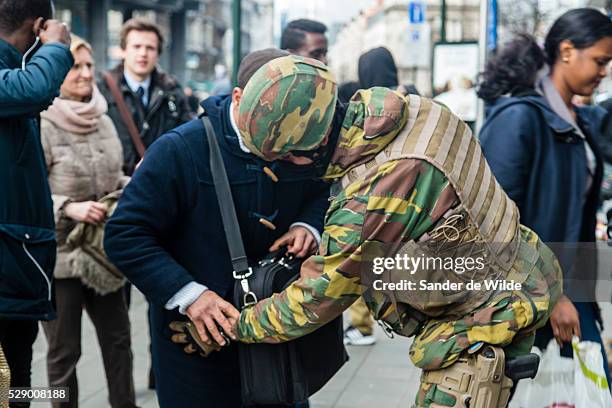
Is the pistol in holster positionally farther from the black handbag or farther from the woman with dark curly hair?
the woman with dark curly hair

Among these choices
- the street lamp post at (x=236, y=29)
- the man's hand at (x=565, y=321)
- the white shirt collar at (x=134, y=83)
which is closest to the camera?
the man's hand at (x=565, y=321)

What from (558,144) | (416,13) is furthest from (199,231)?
(416,13)

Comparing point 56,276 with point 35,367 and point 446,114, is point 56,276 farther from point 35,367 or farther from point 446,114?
point 446,114

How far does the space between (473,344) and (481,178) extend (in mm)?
436

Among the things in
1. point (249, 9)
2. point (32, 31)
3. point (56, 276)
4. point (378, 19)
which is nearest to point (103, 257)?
point (56, 276)

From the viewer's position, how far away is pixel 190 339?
9.52 ft

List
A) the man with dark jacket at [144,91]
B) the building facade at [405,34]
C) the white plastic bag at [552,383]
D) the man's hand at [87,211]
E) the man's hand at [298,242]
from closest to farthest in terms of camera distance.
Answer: the man's hand at [298,242] < the white plastic bag at [552,383] < the man's hand at [87,211] < the man with dark jacket at [144,91] < the building facade at [405,34]

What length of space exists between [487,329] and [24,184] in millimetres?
1743

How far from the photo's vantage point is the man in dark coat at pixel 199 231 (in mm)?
2816

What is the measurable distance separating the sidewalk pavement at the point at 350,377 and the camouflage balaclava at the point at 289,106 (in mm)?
2941

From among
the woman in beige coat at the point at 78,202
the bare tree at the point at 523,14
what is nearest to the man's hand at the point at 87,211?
the woman in beige coat at the point at 78,202

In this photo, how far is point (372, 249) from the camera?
7.60ft

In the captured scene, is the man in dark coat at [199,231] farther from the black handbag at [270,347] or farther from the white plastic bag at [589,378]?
the white plastic bag at [589,378]

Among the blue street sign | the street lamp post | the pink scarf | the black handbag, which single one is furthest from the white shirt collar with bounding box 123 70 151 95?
the blue street sign
